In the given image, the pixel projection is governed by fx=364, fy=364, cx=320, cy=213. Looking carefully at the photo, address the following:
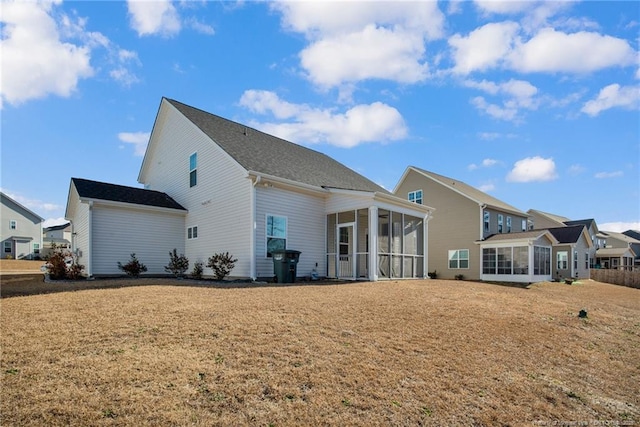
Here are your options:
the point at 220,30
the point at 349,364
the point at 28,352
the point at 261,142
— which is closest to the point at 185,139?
the point at 261,142

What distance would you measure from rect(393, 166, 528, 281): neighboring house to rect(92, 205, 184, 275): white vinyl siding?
17875 millimetres

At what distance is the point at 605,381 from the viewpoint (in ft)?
17.9

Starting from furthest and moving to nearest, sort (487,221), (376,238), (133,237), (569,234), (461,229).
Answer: (569,234)
(461,229)
(487,221)
(133,237)
(376,238)

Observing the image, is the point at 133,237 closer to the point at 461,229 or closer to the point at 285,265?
the point at 285,265

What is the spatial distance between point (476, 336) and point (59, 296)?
338 inches

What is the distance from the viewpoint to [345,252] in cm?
1583

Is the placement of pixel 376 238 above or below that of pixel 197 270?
above

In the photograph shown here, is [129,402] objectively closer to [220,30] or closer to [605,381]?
[605,381]

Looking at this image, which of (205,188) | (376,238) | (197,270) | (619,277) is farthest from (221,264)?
(619,277)

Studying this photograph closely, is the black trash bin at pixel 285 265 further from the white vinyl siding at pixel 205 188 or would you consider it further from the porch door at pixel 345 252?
the porch door at pixel 345 252

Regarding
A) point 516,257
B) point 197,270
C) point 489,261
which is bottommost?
point 489,261

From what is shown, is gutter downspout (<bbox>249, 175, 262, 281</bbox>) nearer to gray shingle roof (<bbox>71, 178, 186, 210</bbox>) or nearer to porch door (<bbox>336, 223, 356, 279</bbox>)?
porch door (<bbox>336, 223, 356, 279</bbox>)

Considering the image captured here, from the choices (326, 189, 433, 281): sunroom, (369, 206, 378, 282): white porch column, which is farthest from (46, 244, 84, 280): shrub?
(369, 206, 378, 282): white porch column

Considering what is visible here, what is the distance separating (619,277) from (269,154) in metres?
28.2
